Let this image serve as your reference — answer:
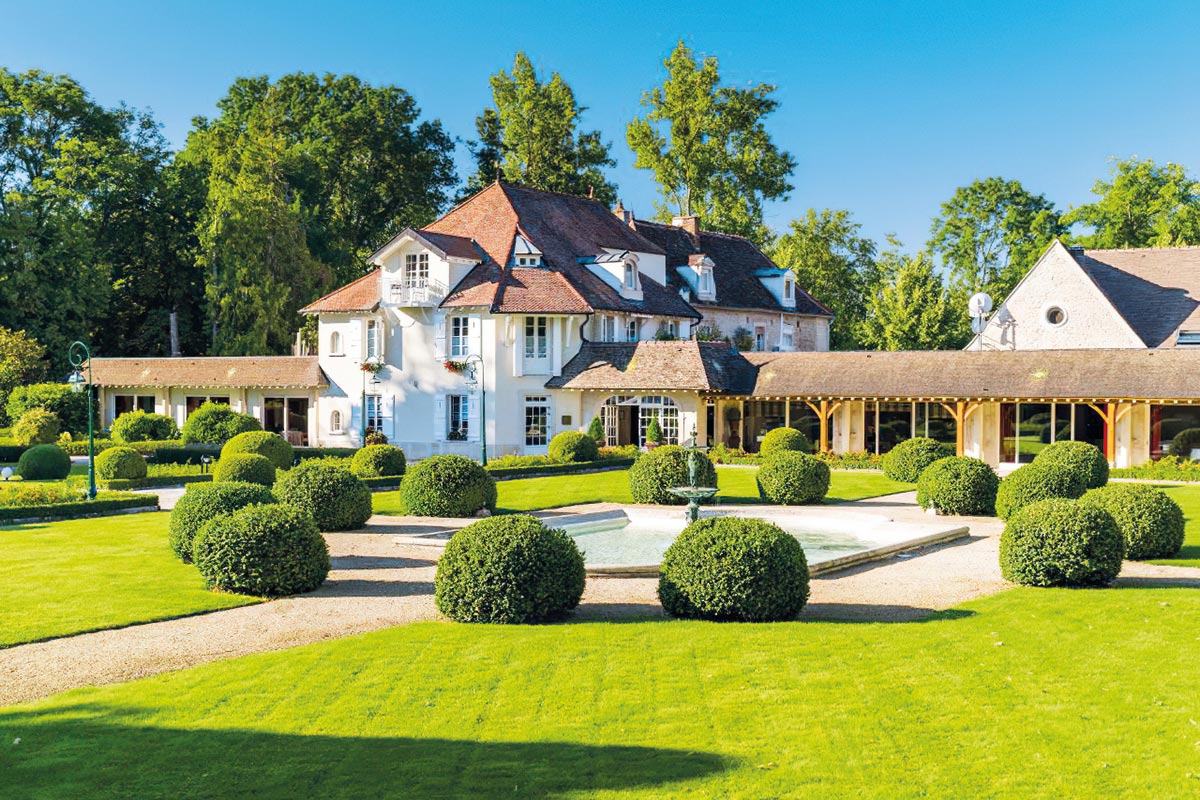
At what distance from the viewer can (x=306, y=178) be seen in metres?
59.1

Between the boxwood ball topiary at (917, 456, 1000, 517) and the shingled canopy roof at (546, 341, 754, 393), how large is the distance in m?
15.3

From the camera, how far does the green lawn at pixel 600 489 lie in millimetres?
27422

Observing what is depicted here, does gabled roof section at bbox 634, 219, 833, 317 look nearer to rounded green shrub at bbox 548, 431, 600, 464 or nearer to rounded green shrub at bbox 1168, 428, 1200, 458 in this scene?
rounded green shrub at bbox 548, 431, 600, 464

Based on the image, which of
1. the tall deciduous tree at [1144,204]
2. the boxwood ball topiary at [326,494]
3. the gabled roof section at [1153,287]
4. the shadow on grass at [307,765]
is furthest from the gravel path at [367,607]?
the tall deciduous tree at [1144,204]

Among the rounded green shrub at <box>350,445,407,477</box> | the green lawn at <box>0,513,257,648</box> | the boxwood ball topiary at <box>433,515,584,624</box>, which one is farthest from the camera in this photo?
the rounded green shrub at <box>350,445,407,477</box>

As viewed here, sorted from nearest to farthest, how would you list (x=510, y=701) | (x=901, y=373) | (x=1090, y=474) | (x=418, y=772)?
(x=418, y=772) → (x=510, y=701) → (x=1090, y=474) → (x=901, y=373)

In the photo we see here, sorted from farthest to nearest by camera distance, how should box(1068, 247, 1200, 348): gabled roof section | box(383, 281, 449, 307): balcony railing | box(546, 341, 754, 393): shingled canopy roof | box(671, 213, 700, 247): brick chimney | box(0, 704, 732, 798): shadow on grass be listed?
box(671, 213, 700, 247): brick chimney → box(1068, 247, 1200, 348): gabled roof section → box(383, 281, 449, 307): balcony railing → box(546, 341, 754, 393): shingled canopy roof → box(0, 704, 732, 798): shadow on grass

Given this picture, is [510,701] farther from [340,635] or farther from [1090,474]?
[1090,474]

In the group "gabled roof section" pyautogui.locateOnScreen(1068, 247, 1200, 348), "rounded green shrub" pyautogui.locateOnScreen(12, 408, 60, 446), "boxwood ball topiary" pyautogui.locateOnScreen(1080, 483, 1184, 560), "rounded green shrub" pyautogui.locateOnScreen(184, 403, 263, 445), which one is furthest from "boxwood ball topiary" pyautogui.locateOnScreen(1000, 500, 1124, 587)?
"rounded green shrub" pyautogui.locateOnScreen(12, 408, 60, 446)

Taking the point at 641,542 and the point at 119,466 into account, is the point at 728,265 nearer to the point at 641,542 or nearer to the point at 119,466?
the point at 119,466

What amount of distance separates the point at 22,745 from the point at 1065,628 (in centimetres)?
1081

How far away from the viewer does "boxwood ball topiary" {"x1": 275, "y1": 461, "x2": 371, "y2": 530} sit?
21641 millimetres

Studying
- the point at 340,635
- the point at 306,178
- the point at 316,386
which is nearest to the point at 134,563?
the point at 340,635

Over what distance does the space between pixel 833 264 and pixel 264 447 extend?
40705mm
